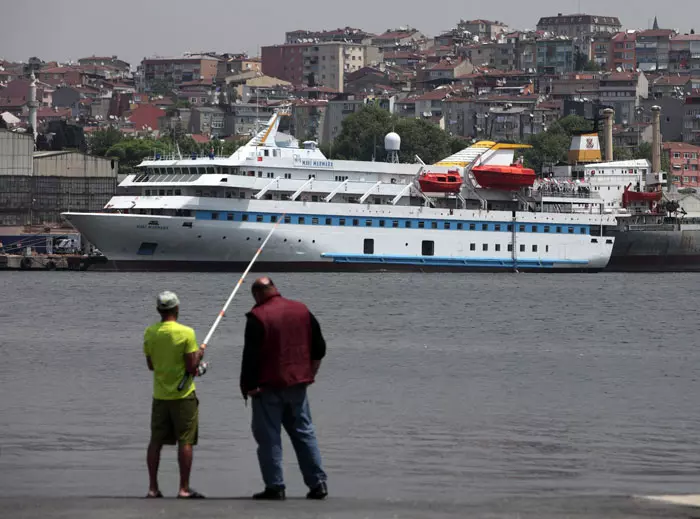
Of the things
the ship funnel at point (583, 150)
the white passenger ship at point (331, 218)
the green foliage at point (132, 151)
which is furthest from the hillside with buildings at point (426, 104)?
the white passenger ship at point (331, 218)

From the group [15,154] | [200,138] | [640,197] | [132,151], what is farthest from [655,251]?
[200,138]

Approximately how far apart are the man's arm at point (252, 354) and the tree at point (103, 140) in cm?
13008

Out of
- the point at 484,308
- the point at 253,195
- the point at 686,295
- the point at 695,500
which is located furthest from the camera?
the point at 253,195

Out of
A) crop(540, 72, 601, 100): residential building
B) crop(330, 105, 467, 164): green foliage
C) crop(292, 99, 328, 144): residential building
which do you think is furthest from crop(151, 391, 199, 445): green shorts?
crop(540, 72, 601, 100): residential building

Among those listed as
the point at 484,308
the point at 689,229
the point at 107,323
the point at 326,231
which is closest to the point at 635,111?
the point at 689,229

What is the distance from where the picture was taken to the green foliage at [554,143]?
13712cm

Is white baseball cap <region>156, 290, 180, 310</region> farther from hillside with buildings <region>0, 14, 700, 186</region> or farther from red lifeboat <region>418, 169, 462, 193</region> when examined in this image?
hillside with buildings <region>0, 14, 700, 186</region>

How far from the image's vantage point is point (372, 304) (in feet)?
157

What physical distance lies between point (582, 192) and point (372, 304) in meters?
31.4

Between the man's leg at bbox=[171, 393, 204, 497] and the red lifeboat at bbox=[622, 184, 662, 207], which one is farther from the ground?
the red lifeboat at bbox=[622, 184, 662, 207]

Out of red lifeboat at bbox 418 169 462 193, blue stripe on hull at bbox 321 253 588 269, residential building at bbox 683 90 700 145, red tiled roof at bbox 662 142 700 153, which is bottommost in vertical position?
blue stripe on hull at bbox 321 253 588 269

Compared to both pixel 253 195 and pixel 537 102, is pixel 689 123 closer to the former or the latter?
pixel 537 102

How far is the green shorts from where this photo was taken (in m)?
13.0

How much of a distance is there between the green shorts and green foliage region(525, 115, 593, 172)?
119911 mm
